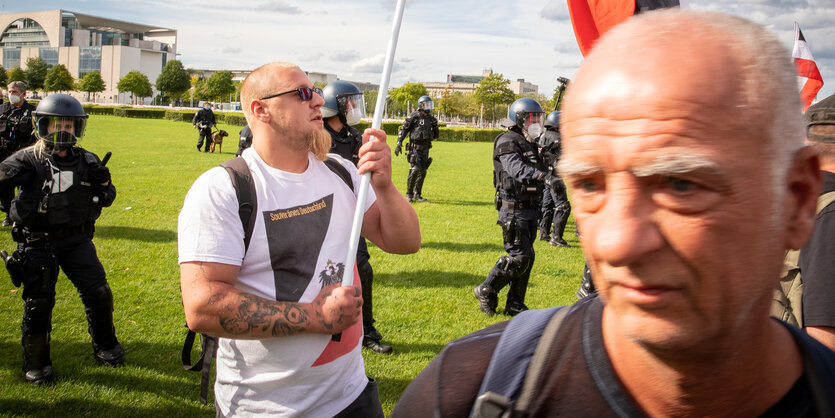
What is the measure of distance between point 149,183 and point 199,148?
34.5 ft

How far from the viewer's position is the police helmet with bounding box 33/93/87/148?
5410 mm

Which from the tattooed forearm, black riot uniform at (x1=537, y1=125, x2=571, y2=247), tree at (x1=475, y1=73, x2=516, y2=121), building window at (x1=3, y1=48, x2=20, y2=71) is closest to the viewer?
the tattooed forearm

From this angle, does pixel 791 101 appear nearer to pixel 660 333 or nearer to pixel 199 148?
pixel 660 333

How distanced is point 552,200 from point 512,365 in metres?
11.4

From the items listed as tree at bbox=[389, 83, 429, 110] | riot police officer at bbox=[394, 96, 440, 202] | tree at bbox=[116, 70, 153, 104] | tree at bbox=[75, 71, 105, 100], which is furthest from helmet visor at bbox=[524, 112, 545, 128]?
tree at bbox=[75, 71, 105, 100]

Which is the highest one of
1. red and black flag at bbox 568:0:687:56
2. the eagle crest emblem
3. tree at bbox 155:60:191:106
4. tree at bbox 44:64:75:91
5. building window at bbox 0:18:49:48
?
building window at bbox 0:18:49:48

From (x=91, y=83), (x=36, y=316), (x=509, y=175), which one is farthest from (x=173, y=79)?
(x=36, y=316)

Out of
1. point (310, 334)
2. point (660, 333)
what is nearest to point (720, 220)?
point (660, 333)

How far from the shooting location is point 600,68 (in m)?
0.99

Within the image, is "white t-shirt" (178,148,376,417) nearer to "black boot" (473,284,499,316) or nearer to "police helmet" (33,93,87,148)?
"police helmet" (33,93,87,148)

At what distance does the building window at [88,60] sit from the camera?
122812mm

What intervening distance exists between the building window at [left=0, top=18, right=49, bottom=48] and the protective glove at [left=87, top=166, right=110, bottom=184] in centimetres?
15178

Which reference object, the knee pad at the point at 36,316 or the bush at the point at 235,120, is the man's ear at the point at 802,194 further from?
the bush at the point at 235,120

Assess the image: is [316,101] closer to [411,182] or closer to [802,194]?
[802,194]
